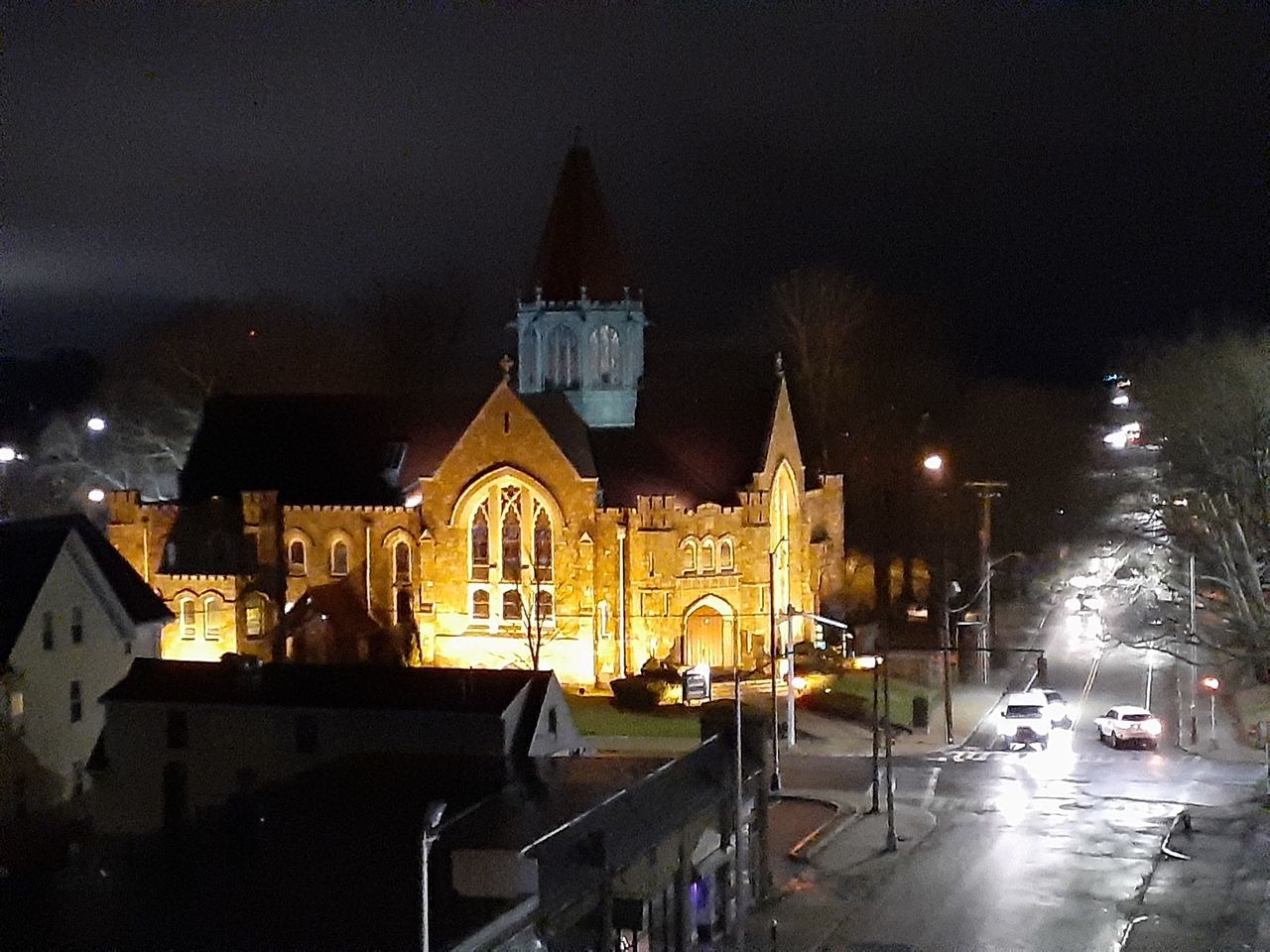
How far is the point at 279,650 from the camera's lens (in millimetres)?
57281

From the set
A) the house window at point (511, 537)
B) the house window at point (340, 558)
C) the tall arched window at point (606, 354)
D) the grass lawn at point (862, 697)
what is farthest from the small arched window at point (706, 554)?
the house window at point (340, 558)

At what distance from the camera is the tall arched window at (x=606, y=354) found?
6016 centimetres

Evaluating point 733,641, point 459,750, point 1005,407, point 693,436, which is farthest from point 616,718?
point 1005,407

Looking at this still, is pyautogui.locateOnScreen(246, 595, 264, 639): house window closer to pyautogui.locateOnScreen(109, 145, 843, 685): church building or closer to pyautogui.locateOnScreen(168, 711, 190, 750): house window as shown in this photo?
pyautogui.locateOnScreen(109, 145, 843, 685): church building

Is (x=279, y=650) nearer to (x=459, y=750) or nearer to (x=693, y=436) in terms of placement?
(x=693, y=436)

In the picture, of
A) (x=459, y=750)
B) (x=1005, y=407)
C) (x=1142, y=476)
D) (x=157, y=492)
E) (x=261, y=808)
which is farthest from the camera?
(x=1005, y=407)

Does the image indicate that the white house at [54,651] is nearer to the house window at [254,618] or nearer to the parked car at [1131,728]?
the house window at [254,618]

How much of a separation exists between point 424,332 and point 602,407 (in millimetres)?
44471

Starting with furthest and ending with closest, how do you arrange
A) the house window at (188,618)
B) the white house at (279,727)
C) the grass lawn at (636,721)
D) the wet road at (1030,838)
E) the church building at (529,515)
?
the house window at (188,618)
the church building at (529,515)
the grass lawn at (636,721)
the white house at (279,727)
the wet road at (1030,838)

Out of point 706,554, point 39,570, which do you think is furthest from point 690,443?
point 39,570

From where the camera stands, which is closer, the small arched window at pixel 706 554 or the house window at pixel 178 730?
the house window at pixel 178 730

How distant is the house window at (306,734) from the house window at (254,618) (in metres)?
24.6

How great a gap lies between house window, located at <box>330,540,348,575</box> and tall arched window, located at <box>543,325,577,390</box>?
963 centimetres

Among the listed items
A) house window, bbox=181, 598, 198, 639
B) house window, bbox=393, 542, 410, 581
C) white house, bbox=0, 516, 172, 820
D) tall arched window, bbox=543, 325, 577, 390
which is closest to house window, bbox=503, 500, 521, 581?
house window, bbox=393, 542, 410, 581
